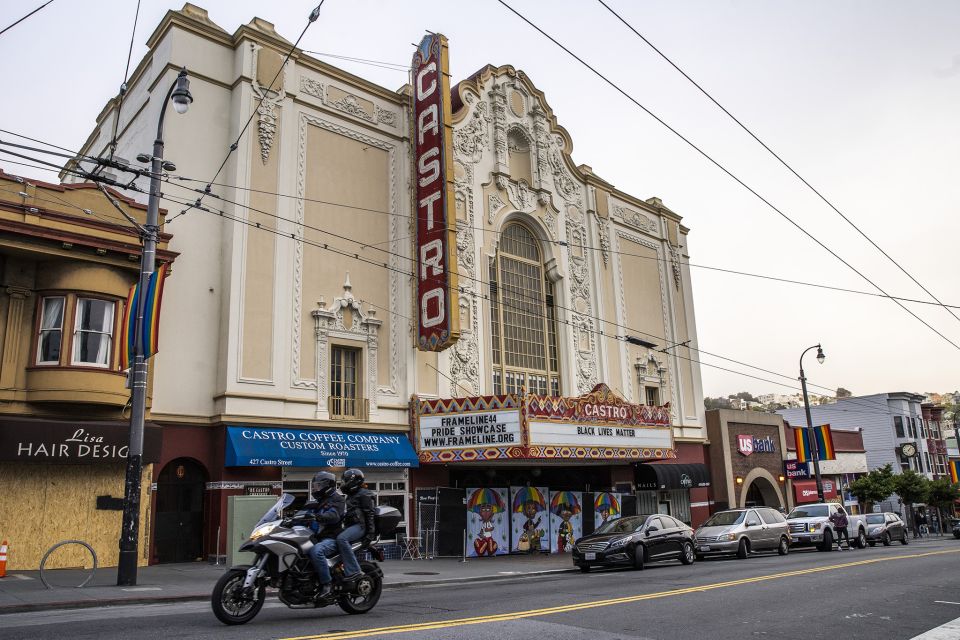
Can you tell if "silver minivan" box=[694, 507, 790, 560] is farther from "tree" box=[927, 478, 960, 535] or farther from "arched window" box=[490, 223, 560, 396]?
"tree" box=[927, 478, 960, 535]

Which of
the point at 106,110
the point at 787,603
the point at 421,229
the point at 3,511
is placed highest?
the point at 106,110

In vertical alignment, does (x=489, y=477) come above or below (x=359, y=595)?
above

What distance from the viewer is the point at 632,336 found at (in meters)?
33.7

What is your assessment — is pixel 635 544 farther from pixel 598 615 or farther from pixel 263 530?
pixel 263 530

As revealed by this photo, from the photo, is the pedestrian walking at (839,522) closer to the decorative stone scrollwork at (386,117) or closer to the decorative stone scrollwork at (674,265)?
the decorative stone scrollwork at (674,265)

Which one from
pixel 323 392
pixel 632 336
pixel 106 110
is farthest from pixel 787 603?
pixel 106 110

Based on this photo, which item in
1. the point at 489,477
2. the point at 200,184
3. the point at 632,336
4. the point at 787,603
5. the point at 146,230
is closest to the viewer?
the point at 787,603

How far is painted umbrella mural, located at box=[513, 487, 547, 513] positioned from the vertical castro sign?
5.80 meters

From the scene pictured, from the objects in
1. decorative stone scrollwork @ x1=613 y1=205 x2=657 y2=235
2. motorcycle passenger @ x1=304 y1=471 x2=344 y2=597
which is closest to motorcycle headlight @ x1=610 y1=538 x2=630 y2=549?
motorcycle passenger @ x1=304 y1=471 x2=344 y2=597

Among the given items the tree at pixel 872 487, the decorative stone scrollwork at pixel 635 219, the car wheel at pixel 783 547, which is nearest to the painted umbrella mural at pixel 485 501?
the car wheel at pixel 783 547

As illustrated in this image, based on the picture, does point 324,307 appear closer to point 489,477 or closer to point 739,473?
point 489,477

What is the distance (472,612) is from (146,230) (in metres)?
9.99

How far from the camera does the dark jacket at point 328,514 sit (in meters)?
9.23

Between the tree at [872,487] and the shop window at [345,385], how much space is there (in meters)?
34.7
